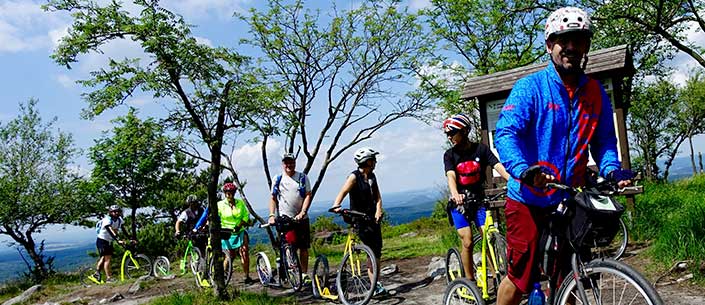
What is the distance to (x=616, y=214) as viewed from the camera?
9.04 ft

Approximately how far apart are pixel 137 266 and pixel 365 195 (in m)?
9.81

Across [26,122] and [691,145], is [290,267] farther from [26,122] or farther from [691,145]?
[691,145]

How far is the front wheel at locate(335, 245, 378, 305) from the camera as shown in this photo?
274 inches

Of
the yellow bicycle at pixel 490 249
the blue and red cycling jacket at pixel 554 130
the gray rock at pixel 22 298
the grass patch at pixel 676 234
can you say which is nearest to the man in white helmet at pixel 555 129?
the blue and red cycling jacket at pixel 554 130

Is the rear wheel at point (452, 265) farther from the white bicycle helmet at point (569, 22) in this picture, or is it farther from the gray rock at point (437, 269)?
the white bicycle helmet at point (569, 22)

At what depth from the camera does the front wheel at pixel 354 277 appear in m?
6.95

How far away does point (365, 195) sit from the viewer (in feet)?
23.9

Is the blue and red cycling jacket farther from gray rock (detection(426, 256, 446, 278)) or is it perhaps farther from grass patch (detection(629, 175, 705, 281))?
gray rock (detection(426, 256, 446, 278))

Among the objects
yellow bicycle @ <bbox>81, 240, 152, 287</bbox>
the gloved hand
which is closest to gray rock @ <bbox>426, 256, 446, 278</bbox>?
the gloved hand

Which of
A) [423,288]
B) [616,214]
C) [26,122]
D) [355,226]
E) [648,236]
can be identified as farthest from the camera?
[26,122]

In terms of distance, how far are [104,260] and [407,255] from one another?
25.4 feet

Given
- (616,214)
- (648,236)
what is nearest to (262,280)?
(648,236)

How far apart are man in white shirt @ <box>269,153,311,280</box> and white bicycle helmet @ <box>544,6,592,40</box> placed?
578 centimetres

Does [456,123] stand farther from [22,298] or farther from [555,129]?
[22,298]
